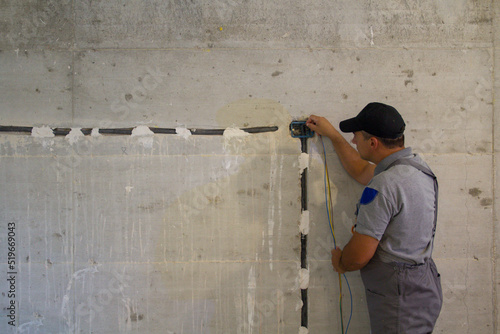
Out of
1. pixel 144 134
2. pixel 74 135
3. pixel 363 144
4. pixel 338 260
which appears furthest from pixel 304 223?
pixel 74 135

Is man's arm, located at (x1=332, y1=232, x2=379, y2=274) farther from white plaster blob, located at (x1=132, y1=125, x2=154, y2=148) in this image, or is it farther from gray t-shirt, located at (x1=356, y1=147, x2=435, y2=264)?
white plaster blob, located at (x1=132, y1=125, x2=154, y2=148)

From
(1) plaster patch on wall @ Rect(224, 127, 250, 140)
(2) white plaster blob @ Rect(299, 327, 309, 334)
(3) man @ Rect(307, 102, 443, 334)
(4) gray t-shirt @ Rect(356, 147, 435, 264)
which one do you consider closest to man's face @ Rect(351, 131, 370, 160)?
(3) man @ Rect(307, 102, 443, 334)

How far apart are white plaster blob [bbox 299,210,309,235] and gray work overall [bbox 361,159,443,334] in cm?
42

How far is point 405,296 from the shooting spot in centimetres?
151

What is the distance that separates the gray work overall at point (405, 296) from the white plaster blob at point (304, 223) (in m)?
0.42

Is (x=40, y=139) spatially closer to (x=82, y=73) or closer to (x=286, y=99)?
(x=82, y=73)

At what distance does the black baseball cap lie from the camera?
152 centimetres

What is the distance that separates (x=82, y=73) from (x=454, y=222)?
219 cm

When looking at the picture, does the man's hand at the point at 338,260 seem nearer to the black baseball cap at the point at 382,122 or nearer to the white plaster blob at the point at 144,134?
the black baseball cap at the point at 382,122

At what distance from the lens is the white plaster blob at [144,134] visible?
1860mm

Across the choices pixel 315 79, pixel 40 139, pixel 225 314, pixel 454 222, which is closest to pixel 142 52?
pixel 40 139

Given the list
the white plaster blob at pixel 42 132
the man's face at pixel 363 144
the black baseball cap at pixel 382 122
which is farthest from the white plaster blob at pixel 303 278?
the white plaster blob at pixel 42 132

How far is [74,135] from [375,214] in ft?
5.13

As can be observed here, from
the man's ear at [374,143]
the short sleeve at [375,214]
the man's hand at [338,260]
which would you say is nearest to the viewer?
the short sleeve at [375,214]
